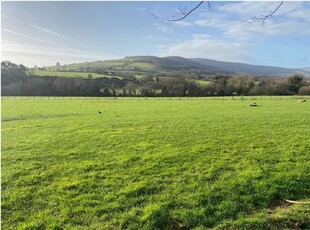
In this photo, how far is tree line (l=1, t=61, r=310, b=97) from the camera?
10494cm

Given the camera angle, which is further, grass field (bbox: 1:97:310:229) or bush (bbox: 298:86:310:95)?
bush (bbox: 298:86:310:95)

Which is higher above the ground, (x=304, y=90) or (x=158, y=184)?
(x=304, y=90)

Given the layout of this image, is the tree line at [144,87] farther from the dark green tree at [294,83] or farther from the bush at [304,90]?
the bush at [304,90]

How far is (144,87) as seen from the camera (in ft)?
359

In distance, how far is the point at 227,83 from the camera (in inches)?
4286

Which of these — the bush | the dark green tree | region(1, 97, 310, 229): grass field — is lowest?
region(1, 97, 310, 229): grass field

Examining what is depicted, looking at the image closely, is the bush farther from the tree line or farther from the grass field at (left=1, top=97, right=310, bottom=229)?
the grass field at (left=1, top=97, right=310, bottom=229)

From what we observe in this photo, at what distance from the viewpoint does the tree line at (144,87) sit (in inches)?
4131

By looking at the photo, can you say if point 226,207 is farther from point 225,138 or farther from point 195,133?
point 195,133

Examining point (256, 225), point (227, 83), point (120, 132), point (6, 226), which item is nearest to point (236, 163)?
point (256, 225)

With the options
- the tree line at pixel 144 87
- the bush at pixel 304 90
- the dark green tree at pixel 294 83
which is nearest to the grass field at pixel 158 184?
the bush at pixel 304 90

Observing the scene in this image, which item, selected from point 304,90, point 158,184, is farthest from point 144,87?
point 158,184

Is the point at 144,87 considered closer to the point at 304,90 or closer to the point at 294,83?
the point at 294,83

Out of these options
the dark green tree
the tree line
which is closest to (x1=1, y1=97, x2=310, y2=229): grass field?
the tree line
